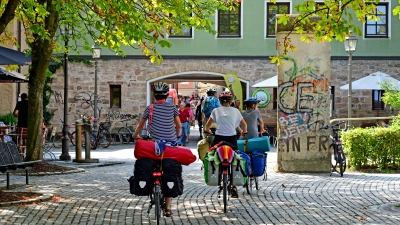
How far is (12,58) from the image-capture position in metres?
16.2

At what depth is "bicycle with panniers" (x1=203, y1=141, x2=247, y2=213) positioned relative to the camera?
987 centimetres

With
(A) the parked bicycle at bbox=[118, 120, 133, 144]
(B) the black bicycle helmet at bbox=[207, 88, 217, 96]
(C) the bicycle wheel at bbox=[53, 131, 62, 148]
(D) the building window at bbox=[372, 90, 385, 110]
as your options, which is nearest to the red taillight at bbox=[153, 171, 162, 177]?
(B) the black bicycle helmet at bbox=[207, 88, 217, 96]

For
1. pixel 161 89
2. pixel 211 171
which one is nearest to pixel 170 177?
pixel 161 89

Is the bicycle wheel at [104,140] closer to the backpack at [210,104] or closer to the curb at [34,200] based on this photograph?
the backpack at [210,104]

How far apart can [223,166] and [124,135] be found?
22.2 metres

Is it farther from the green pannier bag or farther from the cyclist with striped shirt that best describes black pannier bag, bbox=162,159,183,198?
the green pannier bag

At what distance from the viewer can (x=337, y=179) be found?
1462 centimetres

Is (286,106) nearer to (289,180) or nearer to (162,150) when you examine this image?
(289,180)

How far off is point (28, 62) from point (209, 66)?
660 inches

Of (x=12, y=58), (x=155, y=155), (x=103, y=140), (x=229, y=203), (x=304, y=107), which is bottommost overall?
(x=103, y=140)

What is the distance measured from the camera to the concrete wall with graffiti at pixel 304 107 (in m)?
16.0

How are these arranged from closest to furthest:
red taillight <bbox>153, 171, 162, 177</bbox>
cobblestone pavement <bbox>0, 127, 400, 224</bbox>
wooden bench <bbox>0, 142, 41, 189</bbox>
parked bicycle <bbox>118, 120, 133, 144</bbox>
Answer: red taillight <bbox>153, 171, 162, 177</bbox>, cobblestone pavement <bbox>0, 127, 400, 224</bbox>, wooden bench <bbox>0, 142, 41, 189</bbox>, parked bicycle <bbox>118, 120, 133, 144</bbox>

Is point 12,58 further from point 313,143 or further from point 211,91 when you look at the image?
point 313,143

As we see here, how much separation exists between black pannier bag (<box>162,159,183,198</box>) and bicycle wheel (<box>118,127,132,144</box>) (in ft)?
75.8
